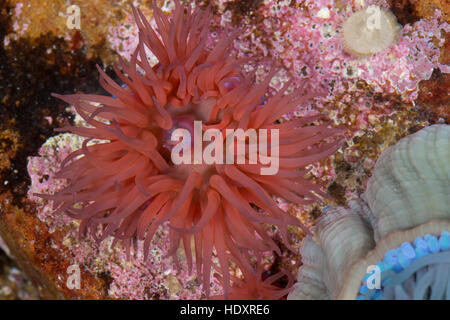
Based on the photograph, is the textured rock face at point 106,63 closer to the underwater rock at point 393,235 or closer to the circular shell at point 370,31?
the circular shell at point 370,31

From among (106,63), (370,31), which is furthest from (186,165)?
(370,31)

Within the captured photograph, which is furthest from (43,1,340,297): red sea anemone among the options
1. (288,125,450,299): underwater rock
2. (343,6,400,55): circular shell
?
(343,6,400,55): circular shell

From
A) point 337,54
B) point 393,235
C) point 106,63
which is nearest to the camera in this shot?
point 393,235

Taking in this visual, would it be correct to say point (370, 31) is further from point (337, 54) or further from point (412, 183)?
point (412, 183)

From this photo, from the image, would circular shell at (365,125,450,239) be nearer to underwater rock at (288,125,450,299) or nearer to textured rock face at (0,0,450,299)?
underwater rock at (288,125,450,299)

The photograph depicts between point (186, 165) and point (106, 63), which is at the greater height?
point (106, 63)

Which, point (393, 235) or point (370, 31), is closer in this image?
point (393, 235)
